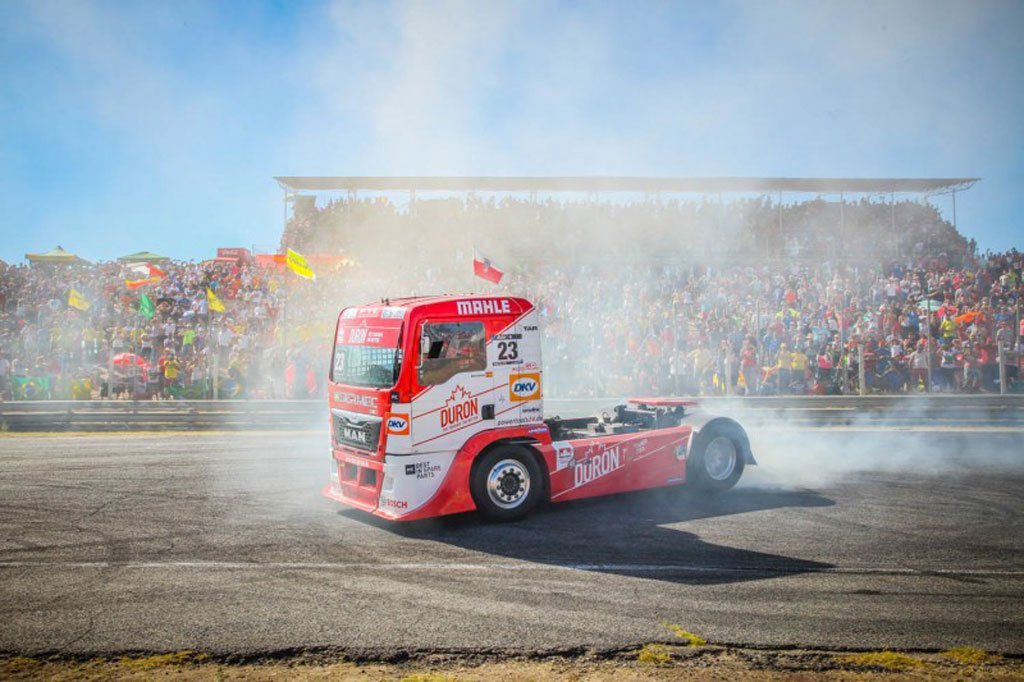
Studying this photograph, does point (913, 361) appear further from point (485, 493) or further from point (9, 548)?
point (9, 548)

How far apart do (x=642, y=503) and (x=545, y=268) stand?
18477 mm

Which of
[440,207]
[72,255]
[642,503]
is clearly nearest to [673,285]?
[440,207]

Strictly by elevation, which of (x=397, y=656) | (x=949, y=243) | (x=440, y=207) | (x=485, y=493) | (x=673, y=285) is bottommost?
(x=397, y=656)

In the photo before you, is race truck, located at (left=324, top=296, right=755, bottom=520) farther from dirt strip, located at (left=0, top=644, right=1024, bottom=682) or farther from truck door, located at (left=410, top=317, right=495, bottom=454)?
dirt strip, located at (left=0, top=644, right=1024, bottom=682)

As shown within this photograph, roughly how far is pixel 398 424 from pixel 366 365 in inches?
33.3

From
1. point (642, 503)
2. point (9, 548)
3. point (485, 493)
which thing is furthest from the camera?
point (642, 503)

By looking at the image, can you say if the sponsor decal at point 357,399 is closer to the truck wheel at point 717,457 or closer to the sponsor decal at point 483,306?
the sponsor decal at point 483,306

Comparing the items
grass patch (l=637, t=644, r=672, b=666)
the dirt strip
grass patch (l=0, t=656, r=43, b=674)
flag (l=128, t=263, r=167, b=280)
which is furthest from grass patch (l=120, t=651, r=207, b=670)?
flag (l=128, t=263, r=167, b=280)

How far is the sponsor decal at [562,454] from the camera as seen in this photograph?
7922mm

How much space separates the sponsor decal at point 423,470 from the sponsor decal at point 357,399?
0.73 meters

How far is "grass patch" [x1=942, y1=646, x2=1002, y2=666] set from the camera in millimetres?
4395

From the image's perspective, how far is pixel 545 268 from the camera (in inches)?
1043

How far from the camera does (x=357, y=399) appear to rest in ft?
24.8

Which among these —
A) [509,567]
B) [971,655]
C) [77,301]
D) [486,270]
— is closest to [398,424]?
[509,567]
